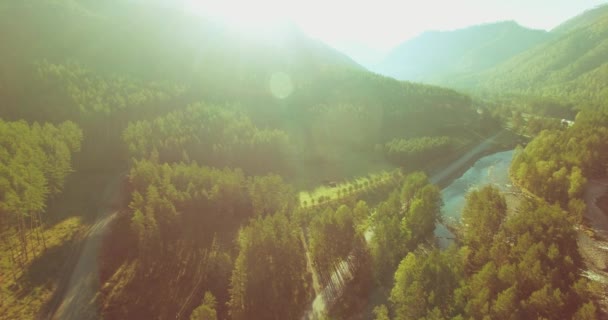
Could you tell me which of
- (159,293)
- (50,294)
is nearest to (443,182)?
(159,293)

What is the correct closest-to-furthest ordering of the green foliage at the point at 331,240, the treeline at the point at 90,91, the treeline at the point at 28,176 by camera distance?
the treeline at the point at 28,176
the green foliage at the point at 331,240
the treeline at the point at 90,91

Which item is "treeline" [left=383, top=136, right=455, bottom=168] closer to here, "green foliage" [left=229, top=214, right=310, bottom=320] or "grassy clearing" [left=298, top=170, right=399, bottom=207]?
"grassy clearing" [left=298, top=170, right=399, bottom=207]

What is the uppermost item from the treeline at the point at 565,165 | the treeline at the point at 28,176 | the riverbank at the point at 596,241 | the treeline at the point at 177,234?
the treeline at the point at 28,176

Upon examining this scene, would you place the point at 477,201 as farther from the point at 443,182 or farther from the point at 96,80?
the point at 96,80

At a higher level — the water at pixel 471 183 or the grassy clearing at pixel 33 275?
the grassy clearing at pixel 33 275

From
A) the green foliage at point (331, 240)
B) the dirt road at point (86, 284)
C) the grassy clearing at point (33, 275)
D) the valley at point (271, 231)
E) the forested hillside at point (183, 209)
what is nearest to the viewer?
the valley at point (271, 231)

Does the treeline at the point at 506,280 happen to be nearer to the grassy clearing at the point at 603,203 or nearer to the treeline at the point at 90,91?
the grassy clearing at the point at 603,203

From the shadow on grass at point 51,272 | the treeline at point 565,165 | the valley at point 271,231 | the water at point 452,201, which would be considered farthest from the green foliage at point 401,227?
the shadow on grass at point 51,272
